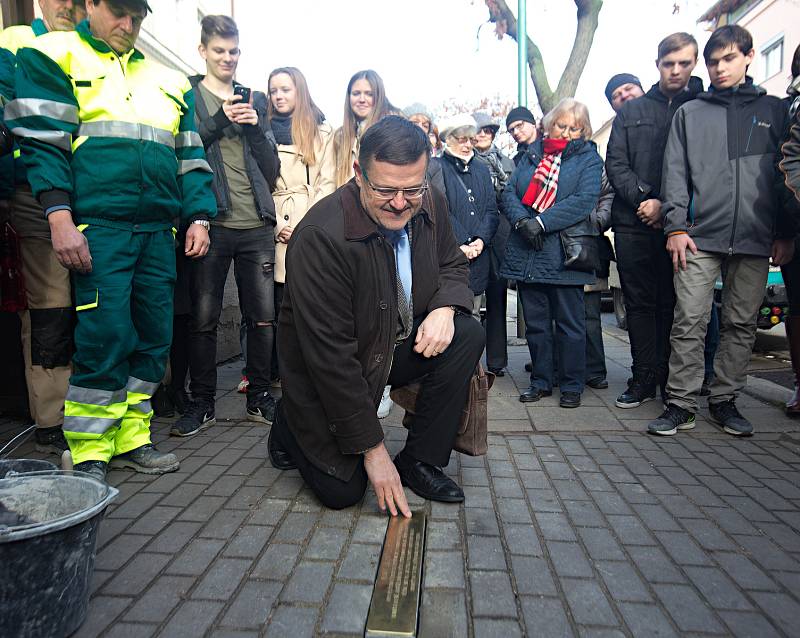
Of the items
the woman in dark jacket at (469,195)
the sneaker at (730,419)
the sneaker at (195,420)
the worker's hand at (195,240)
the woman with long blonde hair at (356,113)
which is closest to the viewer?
the worker's hand at (195,240)

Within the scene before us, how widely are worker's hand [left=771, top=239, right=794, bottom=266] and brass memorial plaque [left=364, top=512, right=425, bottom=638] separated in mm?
2858

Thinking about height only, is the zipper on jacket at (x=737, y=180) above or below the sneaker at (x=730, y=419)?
above

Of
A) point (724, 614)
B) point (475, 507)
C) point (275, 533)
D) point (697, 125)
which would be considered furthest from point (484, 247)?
point (724, 614)

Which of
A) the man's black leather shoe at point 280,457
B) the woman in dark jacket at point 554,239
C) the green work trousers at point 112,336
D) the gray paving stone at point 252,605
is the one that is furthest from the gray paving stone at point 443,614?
the woman in dark jacket at point 554,239

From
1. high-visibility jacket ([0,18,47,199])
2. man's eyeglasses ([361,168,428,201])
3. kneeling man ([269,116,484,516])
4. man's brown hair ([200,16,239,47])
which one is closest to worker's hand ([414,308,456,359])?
kneeling man ([269,116,484,516])

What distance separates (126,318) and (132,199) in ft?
1.86

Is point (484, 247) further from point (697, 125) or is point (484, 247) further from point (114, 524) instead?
point (114, 524)

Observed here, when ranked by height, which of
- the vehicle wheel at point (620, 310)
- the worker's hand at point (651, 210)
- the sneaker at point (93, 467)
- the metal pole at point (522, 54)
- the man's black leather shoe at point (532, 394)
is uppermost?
the metal pole at point (522, 54)

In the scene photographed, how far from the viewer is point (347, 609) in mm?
1967

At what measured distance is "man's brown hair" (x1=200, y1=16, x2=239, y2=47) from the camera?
386 centimetres

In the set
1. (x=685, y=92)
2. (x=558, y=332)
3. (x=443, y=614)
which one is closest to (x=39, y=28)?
(x=443, y=614)

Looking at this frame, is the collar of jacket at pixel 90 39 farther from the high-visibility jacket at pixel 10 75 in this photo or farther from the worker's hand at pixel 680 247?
the worker's hand at pixel 680 247

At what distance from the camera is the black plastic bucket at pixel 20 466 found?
2018mm

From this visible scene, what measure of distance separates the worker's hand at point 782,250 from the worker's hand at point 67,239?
3.86m
